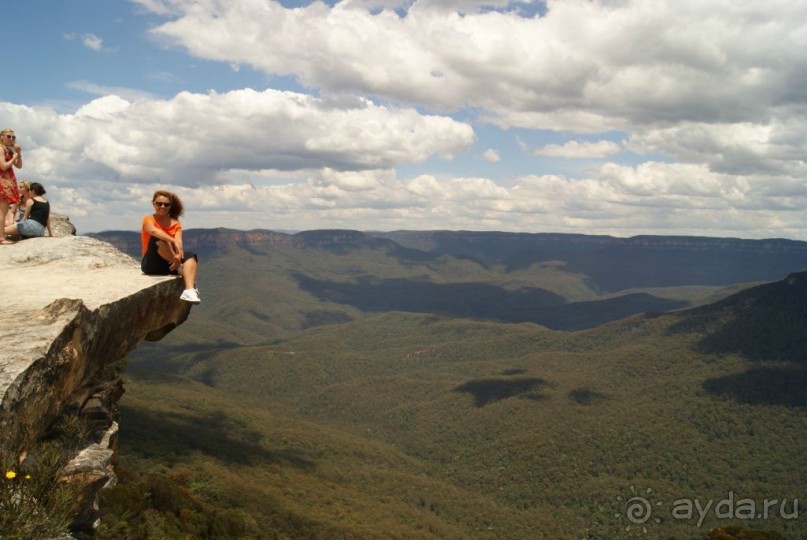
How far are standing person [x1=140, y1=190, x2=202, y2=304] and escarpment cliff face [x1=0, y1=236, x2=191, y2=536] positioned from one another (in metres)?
0.43

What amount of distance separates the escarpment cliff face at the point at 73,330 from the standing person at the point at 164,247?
1.40 ft

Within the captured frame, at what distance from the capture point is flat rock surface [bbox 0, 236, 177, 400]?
333 inches

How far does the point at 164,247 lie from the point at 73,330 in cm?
579

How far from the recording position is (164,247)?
15078 mm

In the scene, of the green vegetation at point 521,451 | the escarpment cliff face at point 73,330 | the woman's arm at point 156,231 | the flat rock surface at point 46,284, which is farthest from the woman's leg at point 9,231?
the green vegetation at point 521,451

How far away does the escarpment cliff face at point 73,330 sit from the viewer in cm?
816

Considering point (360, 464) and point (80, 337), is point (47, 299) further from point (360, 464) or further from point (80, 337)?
point (360, 464)

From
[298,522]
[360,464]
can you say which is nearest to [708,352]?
[360,464]

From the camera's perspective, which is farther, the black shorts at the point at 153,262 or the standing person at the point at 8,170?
the standing person at the point at 8,170

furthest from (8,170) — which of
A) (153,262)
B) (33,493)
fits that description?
(33,493)

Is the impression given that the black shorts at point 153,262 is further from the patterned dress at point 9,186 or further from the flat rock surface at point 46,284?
the patterned dress at point 9,186

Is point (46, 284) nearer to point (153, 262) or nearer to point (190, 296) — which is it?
point (153, 262)

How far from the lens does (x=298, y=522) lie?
218 ft

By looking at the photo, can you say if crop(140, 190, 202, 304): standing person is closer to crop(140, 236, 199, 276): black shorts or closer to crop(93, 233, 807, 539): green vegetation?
crop(140, 236, 199, 276): black shorts
